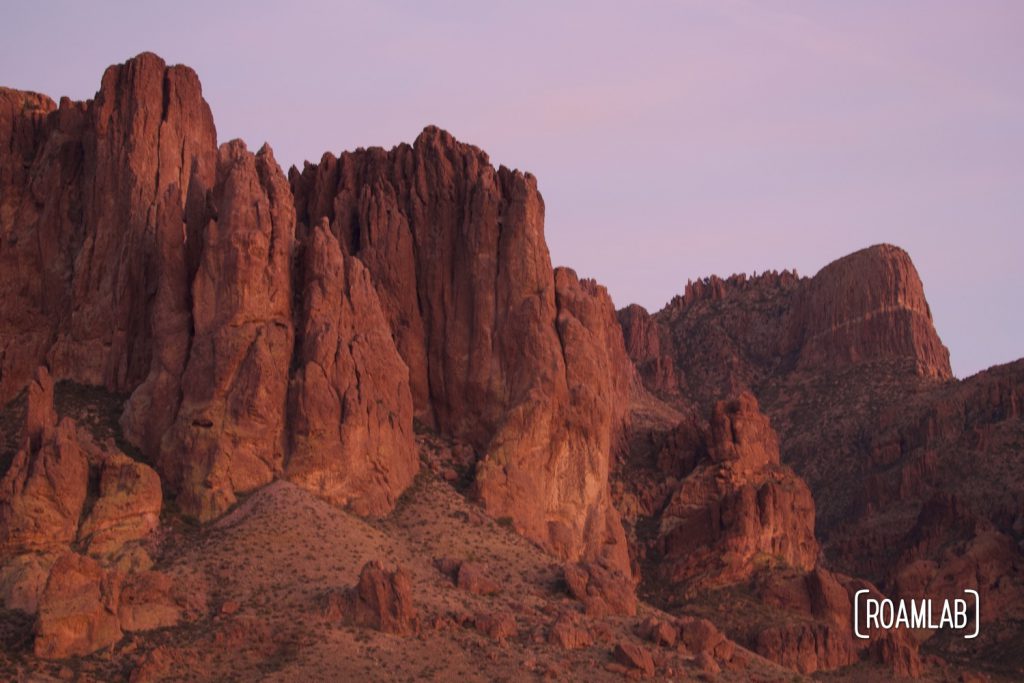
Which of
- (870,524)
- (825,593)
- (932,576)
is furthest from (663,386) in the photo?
(825,593)

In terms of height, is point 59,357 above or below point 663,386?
below

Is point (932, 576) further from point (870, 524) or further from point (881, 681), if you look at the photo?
point (881, 681)

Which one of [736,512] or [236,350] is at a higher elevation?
[236,350]

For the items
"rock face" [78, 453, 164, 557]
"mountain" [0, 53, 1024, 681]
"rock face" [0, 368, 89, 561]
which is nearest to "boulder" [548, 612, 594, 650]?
"mountain" [0, 53, 1024, 681]

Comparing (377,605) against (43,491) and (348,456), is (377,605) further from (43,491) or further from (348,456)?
(43,491)

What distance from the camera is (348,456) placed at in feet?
370

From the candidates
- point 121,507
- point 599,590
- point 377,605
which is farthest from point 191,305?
point 599,590

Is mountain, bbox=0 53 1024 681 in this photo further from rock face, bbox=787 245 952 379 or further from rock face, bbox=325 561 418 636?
rock face, bbox=787 245 952 379

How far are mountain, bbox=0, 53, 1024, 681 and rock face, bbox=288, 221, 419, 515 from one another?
0.18m

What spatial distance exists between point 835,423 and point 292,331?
79.6 m

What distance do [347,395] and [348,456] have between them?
329 cm

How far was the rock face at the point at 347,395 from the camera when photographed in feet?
366

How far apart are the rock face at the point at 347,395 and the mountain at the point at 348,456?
0.18 meters

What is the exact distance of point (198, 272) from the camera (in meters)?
114
